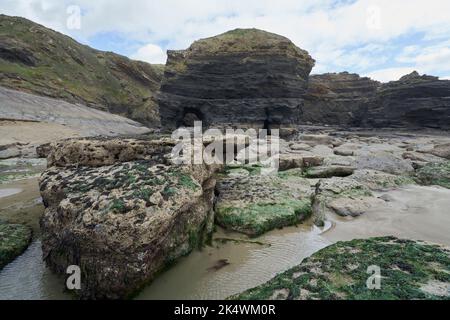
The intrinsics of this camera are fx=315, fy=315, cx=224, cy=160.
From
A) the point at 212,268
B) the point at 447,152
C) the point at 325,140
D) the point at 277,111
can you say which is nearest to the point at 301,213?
the point at 212,268

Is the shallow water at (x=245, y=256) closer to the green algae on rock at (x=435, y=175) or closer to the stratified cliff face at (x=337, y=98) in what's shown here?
the green algae on rock at (x=435, y=175)

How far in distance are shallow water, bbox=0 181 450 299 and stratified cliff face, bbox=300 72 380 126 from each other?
5838 cm

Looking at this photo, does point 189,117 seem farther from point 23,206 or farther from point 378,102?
point 23,206

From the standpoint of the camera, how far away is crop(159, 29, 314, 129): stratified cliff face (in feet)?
145

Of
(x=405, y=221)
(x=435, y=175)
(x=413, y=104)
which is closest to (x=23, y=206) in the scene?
(x=405, y=221)

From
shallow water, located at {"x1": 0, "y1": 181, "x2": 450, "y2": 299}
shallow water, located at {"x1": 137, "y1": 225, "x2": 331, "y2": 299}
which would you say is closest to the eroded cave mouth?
shallow water, located at {"x1": 0, "y1": 181, "x2": 450, "y2": 299}

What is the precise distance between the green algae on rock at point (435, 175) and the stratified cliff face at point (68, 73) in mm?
49536

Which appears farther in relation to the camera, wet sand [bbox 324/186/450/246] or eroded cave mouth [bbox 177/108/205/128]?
eroded cave mouth [bbox 177/108/205/128]

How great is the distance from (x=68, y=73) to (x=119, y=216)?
74.1m

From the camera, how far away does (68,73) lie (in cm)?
6906

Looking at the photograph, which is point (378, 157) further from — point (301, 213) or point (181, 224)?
point (181, 224)

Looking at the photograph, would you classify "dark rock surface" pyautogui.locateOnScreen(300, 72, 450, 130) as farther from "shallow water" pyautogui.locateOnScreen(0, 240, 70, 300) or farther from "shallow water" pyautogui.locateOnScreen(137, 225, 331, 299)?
"shallow water" pyautogui.locateOnScreen(0, 240, 70, 300)

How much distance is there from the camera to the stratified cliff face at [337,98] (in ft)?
216

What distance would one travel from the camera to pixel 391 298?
4234mm
